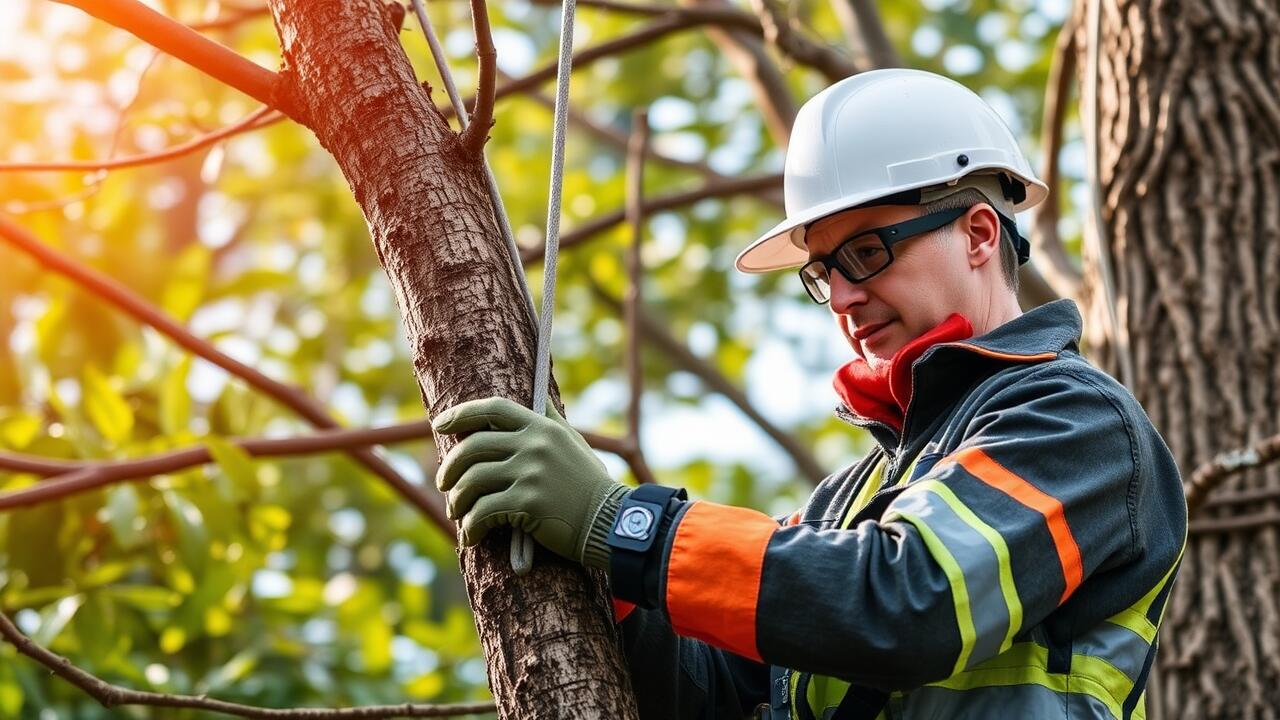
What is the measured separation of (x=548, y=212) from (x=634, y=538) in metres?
0.41

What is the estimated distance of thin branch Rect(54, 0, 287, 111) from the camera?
1.66 meters

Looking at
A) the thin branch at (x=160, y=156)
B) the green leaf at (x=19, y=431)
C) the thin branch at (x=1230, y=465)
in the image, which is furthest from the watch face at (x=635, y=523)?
the green leaf at (x=19, y=431)

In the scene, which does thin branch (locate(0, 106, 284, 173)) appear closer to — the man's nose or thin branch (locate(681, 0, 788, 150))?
the man's nose

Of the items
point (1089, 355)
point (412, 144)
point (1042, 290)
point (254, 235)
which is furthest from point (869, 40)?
point (254, 235)

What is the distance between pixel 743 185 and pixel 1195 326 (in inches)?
53.2

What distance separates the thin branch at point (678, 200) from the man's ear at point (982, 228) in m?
1.87

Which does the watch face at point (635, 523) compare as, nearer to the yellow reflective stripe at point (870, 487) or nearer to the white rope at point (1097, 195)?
the yellow reflective stripe at point (870, 487)

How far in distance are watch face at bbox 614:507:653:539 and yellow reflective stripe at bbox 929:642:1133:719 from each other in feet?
1.28

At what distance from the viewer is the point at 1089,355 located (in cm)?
325

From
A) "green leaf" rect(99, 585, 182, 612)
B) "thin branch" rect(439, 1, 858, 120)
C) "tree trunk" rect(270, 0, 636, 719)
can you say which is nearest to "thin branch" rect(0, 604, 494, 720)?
"tree trunk" rect(270, 0, 636, 719)

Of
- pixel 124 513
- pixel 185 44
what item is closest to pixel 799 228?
pixel 185 44

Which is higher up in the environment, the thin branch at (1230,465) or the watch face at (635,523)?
the thin branch at (1230,465)

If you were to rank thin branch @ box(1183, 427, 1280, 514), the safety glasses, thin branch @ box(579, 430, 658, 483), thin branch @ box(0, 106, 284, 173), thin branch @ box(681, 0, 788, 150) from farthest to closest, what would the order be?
thin branch @ box(681, 0, 788, 150)
thin branch @ box(579, 430, 658, 483)
thin branch @ box(1183, 427, 1280, 514)
thin branch @ box(0, 106, 284, 173)
the safety glasses

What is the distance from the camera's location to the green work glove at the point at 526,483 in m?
1.43
